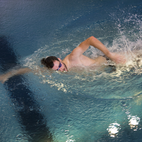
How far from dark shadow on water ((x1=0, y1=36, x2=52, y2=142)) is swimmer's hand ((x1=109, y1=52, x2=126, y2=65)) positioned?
126 centimetres

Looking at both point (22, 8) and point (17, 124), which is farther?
point (22, 8)

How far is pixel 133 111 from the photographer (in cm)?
203

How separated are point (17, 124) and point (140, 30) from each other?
2.99 metres

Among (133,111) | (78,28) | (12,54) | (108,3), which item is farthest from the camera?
(108,3)

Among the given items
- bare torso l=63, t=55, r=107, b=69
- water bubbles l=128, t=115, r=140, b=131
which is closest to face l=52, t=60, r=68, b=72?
bare torso l=63, t=55, r=107, b=69

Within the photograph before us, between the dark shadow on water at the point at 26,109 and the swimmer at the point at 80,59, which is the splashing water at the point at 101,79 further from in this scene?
Answer: the dark shadow on water at the point at 26,109

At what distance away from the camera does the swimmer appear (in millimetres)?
2066

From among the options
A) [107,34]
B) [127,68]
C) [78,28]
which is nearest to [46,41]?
[78,28]

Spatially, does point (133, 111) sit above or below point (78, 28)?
below

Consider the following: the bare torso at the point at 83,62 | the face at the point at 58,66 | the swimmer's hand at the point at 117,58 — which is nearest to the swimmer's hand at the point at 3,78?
the face at the point at 58,66

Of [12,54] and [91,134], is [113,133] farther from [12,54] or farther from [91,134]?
[12,54]

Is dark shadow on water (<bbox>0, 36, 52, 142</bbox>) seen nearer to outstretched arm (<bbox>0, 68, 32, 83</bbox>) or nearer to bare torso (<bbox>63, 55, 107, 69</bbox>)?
outstretched arm (<bbox>0, 68, 32, 83</bbox>)

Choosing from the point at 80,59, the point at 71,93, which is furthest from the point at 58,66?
the point at 71,93

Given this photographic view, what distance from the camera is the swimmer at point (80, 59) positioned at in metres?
2.07
